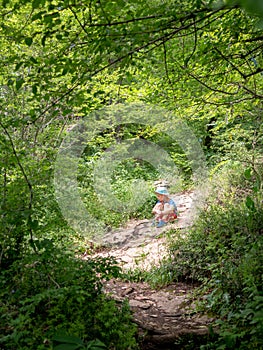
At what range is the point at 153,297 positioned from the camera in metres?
4.56

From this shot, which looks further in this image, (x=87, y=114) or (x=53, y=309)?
(x=87, y=114)

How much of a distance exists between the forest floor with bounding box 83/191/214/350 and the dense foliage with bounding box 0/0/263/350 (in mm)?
226

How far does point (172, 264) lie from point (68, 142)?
13.3 ft

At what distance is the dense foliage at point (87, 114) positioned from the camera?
7.92 ft

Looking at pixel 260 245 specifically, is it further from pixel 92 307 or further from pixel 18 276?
pixel 18 276

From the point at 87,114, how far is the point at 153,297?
8.48 ft

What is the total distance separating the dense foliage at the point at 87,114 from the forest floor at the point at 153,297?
226 mm

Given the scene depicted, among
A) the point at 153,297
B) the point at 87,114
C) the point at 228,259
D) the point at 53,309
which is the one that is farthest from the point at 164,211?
the point at 53,309

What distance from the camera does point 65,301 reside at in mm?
2822

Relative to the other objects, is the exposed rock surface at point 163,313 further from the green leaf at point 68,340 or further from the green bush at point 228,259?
the green leaf at point 68,340

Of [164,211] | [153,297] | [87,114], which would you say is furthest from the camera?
[164,211]

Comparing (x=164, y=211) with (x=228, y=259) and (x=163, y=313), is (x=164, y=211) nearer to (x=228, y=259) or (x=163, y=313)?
(x=228, y=259)

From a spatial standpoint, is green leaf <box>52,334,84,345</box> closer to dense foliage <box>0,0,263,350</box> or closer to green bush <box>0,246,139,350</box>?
dense foliage <box>0,0,263,350</box>

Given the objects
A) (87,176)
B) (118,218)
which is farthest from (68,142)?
(118,218)
